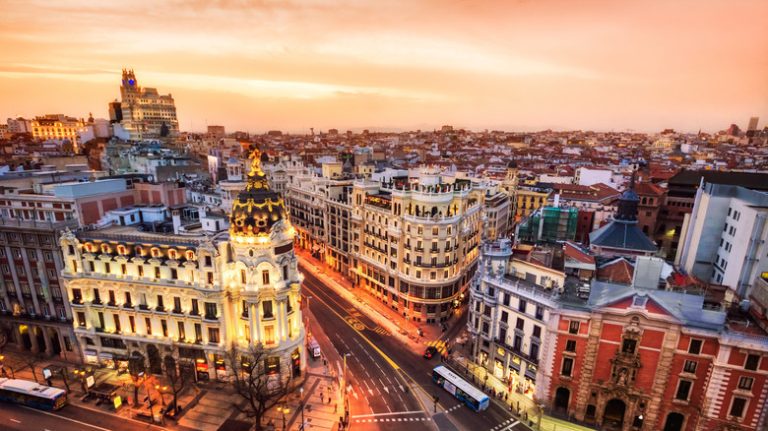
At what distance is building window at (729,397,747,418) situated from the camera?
52844 mm

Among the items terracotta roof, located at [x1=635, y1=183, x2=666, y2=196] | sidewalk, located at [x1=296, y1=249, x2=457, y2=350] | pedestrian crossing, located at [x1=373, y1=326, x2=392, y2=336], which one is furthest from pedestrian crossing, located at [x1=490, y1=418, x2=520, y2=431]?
terracotta roof, located at [x1=635, y1=183, x2=666, y2=196]

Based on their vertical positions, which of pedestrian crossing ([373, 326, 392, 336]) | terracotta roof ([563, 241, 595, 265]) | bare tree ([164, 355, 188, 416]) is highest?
terracotta roof ([563, 241, 595, 265])

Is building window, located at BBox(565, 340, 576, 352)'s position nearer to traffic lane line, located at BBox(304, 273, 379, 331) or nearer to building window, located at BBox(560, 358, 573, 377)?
building window, located at BBox(560, 358, 573, 377)

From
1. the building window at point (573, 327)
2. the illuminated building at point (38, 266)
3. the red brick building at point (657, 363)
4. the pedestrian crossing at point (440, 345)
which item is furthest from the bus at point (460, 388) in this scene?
the illuminated building at point (38, 266)

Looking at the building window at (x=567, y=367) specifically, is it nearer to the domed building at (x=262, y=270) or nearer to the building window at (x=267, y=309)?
the domed building at (x=262, y=270)

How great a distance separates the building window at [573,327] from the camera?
194ft

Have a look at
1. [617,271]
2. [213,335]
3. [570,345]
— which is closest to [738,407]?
[570,345]

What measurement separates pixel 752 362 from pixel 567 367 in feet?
73.7

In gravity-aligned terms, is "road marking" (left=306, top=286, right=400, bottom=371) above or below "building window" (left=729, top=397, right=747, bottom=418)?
below

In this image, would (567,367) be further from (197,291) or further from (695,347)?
(197,291)

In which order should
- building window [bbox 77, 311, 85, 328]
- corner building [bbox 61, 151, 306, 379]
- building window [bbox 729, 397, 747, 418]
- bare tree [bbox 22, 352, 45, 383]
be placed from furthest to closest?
bare tree [bbox 22, 352, 45, 383], building window [bbox 77, 311, 85, 328], corner building [bbox 61, 151, 306, 379], building window [bbox 729, 397, 747, 418]

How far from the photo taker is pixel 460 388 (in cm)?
6694

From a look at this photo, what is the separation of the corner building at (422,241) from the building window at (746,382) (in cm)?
5278

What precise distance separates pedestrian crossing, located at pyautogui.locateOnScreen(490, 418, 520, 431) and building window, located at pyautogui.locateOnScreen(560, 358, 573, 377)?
1101cm
